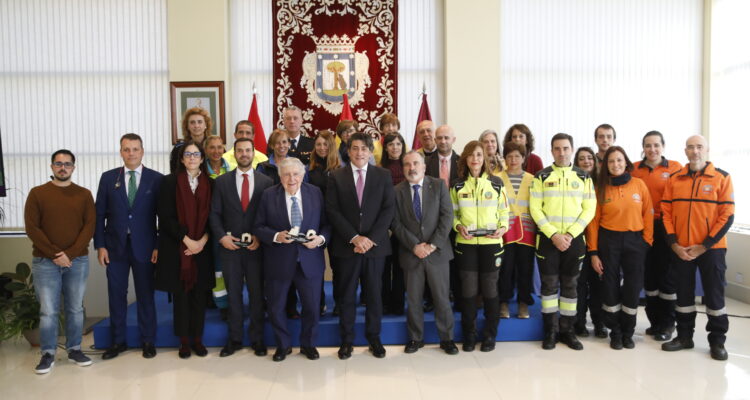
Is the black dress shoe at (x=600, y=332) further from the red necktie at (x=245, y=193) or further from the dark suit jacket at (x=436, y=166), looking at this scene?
the red necktie at (x=245, y=193)

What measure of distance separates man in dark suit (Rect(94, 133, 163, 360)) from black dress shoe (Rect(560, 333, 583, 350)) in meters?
2.98

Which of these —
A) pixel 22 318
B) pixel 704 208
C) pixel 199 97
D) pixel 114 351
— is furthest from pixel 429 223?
pixel 199 97

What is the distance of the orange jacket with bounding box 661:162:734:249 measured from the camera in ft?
11.3

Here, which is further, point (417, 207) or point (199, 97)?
point (199, 97)

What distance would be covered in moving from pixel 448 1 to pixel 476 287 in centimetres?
385

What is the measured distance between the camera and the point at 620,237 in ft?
11.9

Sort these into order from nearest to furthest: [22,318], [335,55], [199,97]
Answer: [22,318], [199,97], [335,55]

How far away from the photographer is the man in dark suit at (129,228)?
11.5 feet

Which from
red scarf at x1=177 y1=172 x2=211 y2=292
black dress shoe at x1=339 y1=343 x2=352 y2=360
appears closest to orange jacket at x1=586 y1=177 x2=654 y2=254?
black dress shoe at x1=339 y1=343 x2=352 y2=360

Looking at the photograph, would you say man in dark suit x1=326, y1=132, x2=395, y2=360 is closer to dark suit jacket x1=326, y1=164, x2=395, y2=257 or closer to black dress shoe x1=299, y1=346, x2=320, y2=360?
dark suit jacket x1=326, y1=164, x2=395, y2=257

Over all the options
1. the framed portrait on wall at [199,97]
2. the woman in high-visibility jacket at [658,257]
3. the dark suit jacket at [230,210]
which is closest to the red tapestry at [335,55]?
the framed portrait on wall at [199,97]

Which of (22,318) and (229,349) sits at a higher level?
(22,318)

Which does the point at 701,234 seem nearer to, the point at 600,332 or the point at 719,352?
the point at 719,352

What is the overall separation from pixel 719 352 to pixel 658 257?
0.77m
